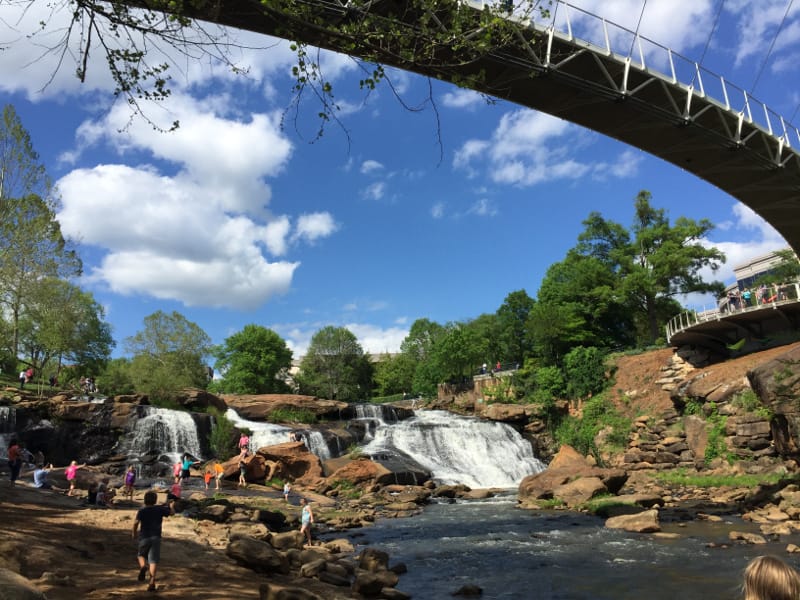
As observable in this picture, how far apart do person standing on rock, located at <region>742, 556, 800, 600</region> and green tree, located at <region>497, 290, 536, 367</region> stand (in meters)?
62.9

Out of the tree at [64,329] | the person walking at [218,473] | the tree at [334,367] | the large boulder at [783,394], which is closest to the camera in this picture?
the large boulder at [783,394]

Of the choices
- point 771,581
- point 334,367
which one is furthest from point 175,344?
point 771,581

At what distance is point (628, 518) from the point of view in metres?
18.3

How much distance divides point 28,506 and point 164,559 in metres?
6.84

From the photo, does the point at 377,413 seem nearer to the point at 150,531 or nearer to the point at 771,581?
the point at 150,531

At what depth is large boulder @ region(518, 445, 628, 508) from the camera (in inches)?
961

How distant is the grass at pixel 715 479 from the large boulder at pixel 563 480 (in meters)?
3.39

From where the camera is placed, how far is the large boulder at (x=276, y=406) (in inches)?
1649

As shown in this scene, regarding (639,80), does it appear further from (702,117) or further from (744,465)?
(744,465)

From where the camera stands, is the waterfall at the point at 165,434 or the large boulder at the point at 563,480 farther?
the waterfall at the point at 165,434

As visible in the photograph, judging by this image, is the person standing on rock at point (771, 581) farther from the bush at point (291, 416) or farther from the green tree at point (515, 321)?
the green tree at point (515, 321)

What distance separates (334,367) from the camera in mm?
78562

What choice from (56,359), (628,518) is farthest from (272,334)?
(628,518)

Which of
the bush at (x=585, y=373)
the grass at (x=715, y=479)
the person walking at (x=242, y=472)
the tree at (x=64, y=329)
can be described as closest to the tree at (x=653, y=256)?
the bush at (x=585, y=373)
